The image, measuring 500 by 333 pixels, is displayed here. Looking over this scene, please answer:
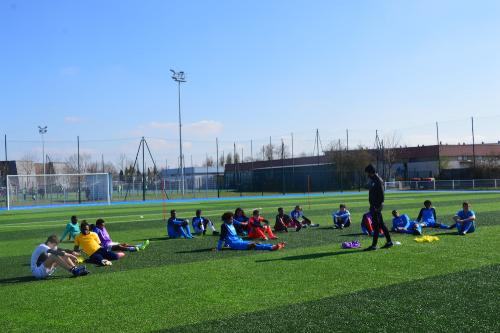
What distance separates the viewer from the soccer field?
703 cm

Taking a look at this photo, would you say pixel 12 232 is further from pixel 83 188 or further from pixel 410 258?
pixel 83 188

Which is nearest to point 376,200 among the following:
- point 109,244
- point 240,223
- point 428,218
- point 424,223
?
point 240,223

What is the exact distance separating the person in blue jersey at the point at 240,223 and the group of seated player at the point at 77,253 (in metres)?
3.18

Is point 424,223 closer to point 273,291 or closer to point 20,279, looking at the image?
point 273,291

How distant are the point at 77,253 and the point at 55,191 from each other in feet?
148

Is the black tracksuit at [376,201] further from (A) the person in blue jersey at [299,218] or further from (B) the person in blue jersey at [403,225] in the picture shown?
(A) the person in blue jersey at [299,218]

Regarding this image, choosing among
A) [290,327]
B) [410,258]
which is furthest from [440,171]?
[290,327]

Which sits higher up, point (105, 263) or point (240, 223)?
point (240, 223)

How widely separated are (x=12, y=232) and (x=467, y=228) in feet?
61.1

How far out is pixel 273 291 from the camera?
29.2 ft

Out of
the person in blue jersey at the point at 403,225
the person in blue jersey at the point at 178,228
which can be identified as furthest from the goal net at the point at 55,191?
the person in blue jersey at the point at 403,225

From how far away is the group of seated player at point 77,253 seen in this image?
11000mm

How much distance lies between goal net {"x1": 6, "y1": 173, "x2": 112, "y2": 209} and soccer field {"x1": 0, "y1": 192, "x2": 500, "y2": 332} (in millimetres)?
40018

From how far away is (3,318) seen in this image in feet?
25.7
